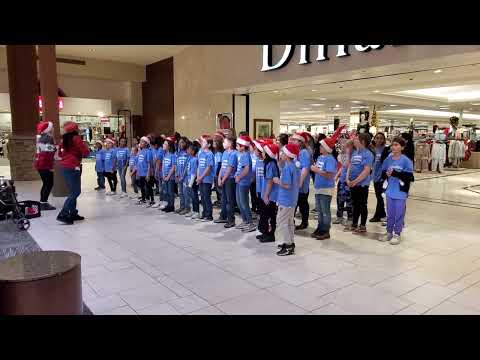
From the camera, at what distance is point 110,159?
8883mm

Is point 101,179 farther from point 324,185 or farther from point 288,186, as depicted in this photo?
point 288,186

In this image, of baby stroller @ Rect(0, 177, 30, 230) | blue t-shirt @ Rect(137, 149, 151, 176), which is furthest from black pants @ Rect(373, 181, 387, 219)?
baby stroller @ Rect(0, 177, 30, 230)

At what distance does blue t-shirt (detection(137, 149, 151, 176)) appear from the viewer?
24.3ft

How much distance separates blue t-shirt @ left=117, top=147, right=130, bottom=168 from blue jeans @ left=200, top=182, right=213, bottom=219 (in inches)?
124

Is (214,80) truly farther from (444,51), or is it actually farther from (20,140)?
(444,51)

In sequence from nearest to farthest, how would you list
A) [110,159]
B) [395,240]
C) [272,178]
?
[272,178], [395,240], [110,159]

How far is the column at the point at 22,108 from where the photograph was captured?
1170cm

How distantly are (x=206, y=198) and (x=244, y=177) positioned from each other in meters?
1.05

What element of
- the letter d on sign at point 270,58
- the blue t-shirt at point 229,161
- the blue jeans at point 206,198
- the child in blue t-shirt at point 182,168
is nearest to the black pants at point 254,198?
the blue t-shirt at point 229,161

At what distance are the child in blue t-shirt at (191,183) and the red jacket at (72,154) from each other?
1745 millimetres

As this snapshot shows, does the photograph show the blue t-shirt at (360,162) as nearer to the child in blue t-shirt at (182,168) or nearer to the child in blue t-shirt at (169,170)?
the child in blue t-shirt at (182,168)

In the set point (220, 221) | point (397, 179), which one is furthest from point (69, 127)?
point (397, 179)

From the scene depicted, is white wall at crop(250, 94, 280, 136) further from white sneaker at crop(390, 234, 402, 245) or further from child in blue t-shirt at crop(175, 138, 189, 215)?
white sneaker at crop(390, 234, 402, 245)

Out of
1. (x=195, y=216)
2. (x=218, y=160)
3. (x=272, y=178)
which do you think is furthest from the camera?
(x=195, y=216)
